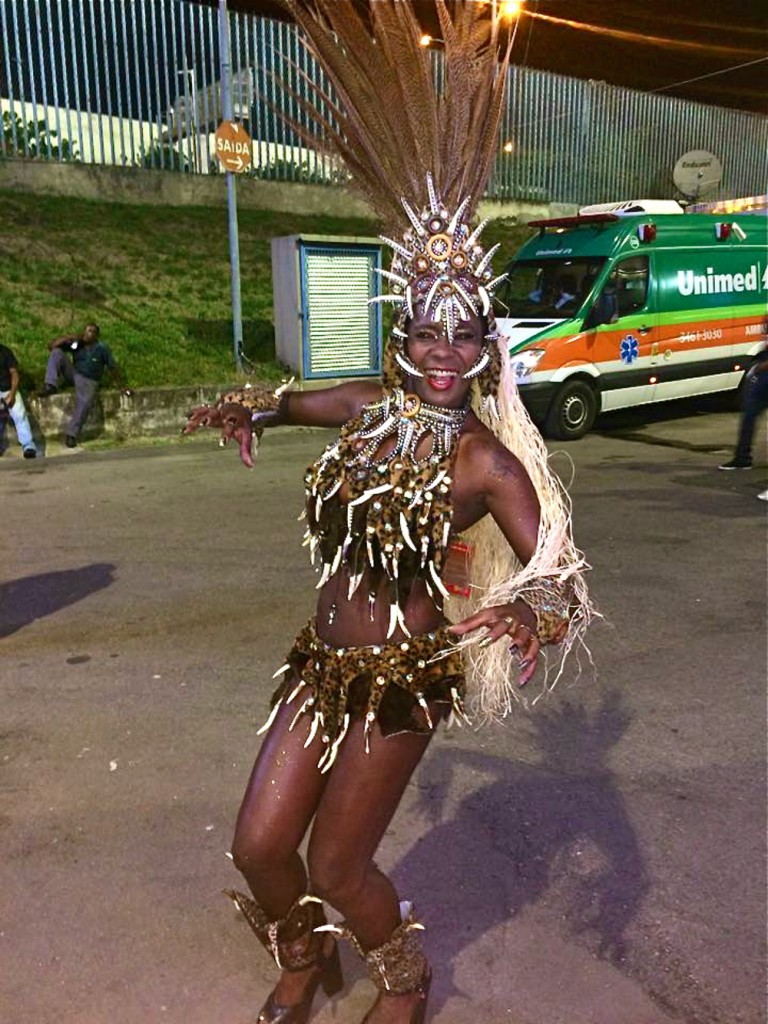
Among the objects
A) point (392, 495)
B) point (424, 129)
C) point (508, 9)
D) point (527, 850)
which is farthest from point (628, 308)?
point (392, 495)

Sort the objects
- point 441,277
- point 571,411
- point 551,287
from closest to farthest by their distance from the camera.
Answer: point 441,277 < point 571,411 < point 551,287

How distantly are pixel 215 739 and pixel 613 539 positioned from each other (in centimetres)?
401

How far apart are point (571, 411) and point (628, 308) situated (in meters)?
1.58

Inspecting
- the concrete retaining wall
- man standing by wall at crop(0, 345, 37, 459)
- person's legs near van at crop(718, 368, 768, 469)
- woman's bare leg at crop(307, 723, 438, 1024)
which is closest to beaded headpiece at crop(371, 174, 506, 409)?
woman's bare leg at crop(307, 723, 438, 1024)

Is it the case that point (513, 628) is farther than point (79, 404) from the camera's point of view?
No

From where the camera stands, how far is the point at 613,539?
22.6 feet

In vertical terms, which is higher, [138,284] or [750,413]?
[138,284]

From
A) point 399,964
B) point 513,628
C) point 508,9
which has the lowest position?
point 399,964

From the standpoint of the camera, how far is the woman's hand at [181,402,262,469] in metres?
2.46

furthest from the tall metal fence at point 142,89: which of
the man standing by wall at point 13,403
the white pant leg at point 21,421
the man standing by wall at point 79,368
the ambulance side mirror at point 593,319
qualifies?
the white pant leg at point 21,421

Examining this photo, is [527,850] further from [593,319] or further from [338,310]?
[338,310]

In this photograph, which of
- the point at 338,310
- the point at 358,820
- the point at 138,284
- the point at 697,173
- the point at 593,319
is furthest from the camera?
the point at 697,173

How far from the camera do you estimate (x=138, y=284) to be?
1516 centimetres

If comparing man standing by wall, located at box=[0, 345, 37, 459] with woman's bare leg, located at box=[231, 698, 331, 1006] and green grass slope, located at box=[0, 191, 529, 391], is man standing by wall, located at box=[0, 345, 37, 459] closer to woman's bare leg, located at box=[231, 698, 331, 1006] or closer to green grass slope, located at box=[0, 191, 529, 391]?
green grass slope, located at box=[0, 191, 529, 391]
